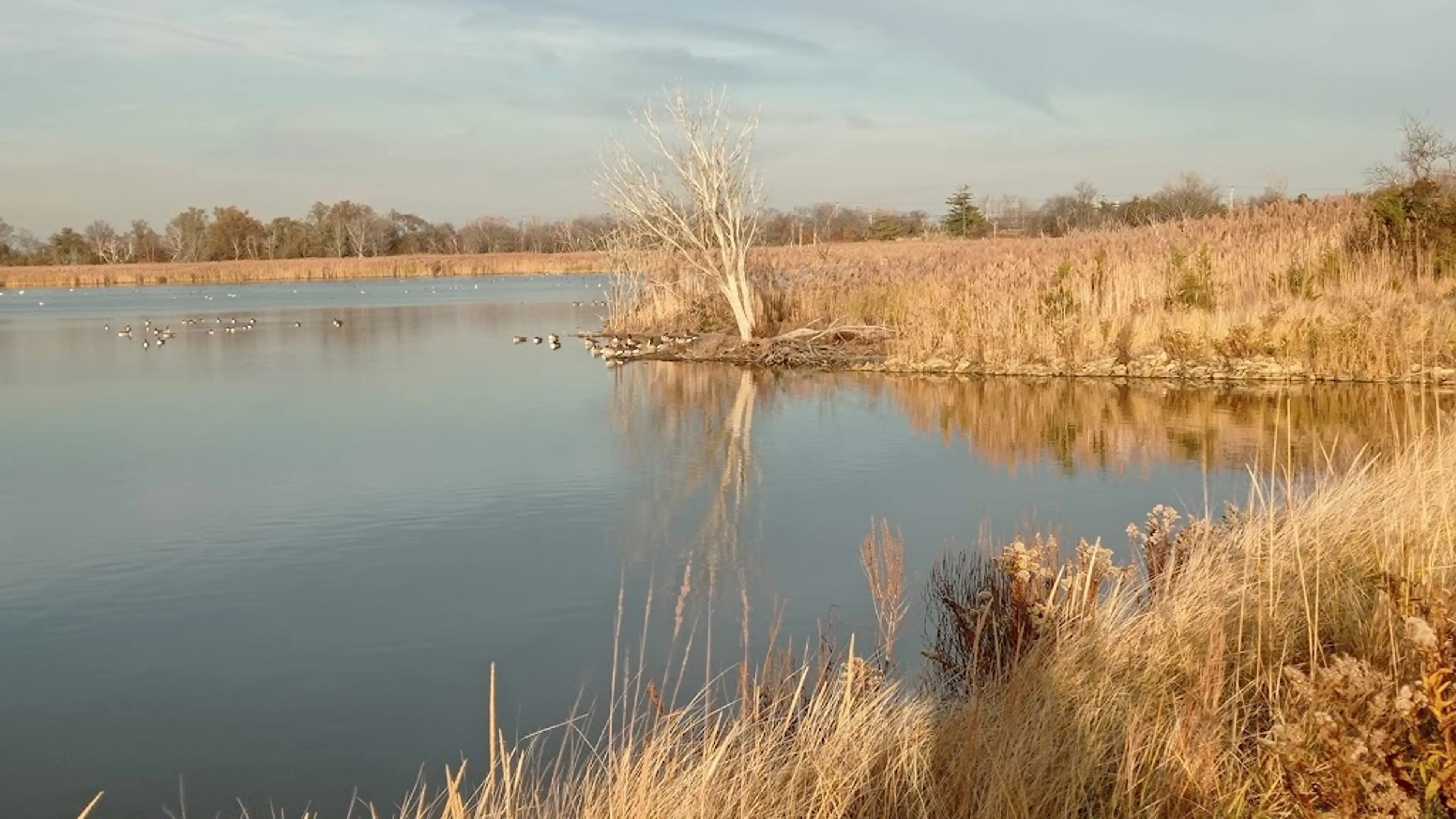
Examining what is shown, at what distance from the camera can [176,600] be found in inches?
261

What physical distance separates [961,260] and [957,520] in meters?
15.2

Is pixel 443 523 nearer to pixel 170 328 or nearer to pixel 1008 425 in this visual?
pixel 1008 425

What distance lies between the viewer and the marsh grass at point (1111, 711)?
2777 millimetres

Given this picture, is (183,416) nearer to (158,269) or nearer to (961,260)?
(961,260)

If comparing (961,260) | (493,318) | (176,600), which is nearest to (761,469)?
(176,600)

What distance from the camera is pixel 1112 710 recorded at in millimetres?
3715

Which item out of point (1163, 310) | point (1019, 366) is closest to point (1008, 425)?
point (1019, 366)

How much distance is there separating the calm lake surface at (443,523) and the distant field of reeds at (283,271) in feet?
124

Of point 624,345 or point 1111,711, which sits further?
point 624,345

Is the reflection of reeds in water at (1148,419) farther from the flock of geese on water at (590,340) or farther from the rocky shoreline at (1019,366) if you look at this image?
the flock of geese on water at (590,340)

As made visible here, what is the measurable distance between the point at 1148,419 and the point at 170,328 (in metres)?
21.2

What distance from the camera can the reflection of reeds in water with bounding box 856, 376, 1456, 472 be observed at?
10055 millimetres

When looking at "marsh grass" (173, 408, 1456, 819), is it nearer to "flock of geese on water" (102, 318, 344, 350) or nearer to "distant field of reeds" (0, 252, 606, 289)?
"flock of geese on water" (102, 318, 344, 350)

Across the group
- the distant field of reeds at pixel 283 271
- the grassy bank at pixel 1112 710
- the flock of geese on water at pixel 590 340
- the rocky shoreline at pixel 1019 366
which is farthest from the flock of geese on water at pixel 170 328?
the distant field of reeds at pixel 283 271
